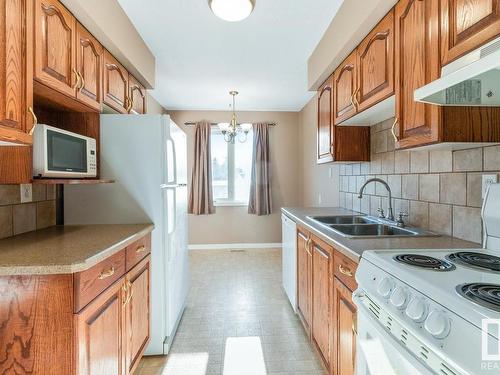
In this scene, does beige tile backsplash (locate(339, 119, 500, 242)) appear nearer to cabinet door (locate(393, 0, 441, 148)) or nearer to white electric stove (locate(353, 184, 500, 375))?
white electric stove (locate(353, 184, 500, 375))

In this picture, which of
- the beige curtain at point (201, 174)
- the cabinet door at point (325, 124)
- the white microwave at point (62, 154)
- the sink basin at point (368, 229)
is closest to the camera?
the white microwave at point (62, 154)

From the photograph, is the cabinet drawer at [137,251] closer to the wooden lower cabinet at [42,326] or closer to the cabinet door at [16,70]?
the wooden lower cabinet at [42,326]

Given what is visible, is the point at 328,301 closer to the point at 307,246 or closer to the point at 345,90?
the point at 307,246

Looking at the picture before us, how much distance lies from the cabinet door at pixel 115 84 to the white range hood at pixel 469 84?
6.22 ft

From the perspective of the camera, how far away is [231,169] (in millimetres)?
4992

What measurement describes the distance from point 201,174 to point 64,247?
3407mm

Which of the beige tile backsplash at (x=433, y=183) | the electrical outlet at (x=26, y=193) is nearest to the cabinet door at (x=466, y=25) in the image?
the beige tile backsplash at (x=433, y=183)

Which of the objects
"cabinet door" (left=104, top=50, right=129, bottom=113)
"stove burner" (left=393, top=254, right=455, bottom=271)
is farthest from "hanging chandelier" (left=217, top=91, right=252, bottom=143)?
"stove burner" (left=393, top=254, right=455, bottom=271)

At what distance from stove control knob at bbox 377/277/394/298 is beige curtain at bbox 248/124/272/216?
381 cm

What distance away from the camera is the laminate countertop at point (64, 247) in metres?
1.06

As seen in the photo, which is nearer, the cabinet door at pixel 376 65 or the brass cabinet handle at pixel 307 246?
the cabinet door at pixel 376 65

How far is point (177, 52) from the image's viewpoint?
2.69 m

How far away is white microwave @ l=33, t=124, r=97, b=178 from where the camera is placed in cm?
144

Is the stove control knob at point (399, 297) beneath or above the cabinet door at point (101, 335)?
above
